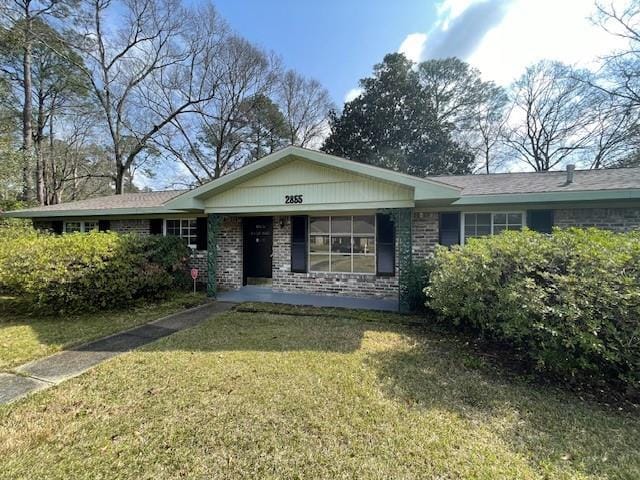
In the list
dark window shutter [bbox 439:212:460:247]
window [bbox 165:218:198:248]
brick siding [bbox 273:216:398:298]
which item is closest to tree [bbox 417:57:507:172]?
dark window shutter [bbox 439:212:460:247]

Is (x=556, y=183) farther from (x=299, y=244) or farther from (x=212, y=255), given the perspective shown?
(x=212, y=255)

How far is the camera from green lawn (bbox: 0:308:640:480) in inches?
87.2

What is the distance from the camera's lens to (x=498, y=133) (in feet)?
74.1

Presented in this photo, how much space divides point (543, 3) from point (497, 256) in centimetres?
838

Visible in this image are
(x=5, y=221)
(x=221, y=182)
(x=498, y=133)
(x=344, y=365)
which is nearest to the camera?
(x=344, y=365)

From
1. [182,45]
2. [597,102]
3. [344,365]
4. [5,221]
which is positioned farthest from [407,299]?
[182,45]

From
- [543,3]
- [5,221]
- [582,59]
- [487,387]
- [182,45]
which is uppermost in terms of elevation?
[182,45]

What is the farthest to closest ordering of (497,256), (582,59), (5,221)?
(582,59) → (5,221) → (497,256)

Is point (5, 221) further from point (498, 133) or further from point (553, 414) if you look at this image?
point (498, 133)

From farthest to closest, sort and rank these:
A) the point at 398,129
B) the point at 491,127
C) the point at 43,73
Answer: the point at 491,127 → the point at 398,129 → the point at 43,73

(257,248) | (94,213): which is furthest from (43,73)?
(257,248)

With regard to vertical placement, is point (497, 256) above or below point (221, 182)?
below

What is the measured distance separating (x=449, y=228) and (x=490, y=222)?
94cm

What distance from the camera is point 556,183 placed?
6891 millimetres
